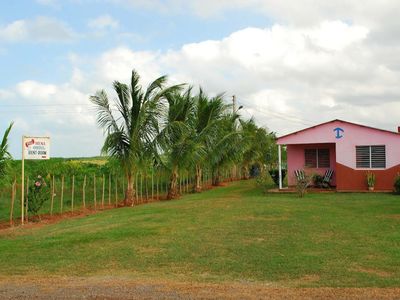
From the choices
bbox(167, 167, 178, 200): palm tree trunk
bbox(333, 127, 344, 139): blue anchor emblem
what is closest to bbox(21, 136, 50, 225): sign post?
bbox(167, 167, 178, 200): palm tree trunk

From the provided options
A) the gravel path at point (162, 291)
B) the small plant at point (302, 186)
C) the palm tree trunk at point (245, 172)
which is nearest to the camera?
the gravel path at point (162, 291)

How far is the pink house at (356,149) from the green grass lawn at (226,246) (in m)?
6.90

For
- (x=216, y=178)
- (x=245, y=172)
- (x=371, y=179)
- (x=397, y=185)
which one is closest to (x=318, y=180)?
(x=371, y=179)

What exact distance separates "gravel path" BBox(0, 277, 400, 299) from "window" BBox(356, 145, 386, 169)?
1696cm

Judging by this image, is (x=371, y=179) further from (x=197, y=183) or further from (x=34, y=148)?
(x=34, y=148)

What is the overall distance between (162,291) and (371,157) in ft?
60.0

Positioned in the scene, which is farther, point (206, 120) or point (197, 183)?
point (197, 183)

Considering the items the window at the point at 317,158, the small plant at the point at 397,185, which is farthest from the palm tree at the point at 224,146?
the small plant at the point at 397,185

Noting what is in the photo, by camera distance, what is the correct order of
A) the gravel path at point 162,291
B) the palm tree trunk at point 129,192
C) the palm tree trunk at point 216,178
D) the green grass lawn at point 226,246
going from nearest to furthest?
the gravel path at point 162,291
the green grass lawn at point 226,246
the palm tree trunk at point 129,192
the palm tree trunk at point 216,178

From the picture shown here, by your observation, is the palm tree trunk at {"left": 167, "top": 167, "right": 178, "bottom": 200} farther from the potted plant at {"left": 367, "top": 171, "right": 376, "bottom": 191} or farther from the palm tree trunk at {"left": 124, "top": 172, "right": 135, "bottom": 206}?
the potted plant at {"left": 367, "top": 171, "right": 376, "bottom": 191}

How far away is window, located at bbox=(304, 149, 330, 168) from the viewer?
26.3m

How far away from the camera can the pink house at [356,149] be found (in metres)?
22.4

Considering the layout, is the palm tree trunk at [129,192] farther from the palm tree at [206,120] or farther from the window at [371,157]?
the window at [371,157]

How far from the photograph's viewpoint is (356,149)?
2319 cm
